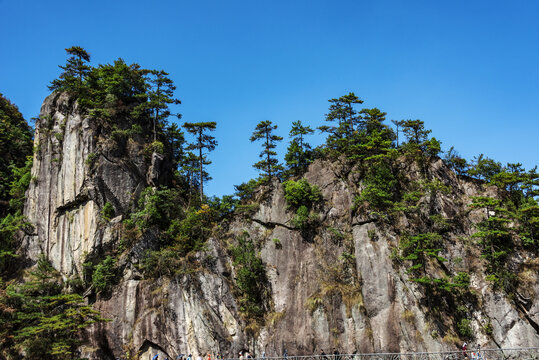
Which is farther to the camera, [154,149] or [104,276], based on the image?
[154,149]

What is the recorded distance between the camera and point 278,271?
36938mm

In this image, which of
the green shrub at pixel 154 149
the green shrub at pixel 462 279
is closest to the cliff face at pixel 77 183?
the green shrub at pixel 154 149

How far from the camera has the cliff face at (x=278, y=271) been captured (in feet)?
103

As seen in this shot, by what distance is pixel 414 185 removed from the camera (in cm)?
3847

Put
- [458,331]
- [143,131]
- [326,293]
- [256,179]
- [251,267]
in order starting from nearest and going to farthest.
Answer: [458,331] → [326,293] → [251,267] → [256,179] → [143,131]

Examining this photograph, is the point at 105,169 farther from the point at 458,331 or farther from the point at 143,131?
the point at 458,331

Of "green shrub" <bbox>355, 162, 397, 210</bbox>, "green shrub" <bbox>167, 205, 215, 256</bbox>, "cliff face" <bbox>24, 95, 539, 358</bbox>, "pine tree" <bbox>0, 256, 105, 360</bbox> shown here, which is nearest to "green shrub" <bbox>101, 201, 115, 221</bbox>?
"cliff face" <bbox>24, 95, 539, 358</bbox>

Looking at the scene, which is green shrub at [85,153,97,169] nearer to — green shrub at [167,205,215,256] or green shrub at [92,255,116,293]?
green shrub at [167,205,215,256]

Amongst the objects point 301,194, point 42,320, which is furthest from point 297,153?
point 42,320

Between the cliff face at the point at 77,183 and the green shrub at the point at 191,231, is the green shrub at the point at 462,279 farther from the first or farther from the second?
the cliff face at the point at 77,183

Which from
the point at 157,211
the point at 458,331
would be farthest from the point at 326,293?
the point at 157,211

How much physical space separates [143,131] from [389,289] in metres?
30.1

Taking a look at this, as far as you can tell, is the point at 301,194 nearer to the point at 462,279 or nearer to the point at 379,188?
the point at 379,188

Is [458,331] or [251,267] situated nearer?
[458,331]
